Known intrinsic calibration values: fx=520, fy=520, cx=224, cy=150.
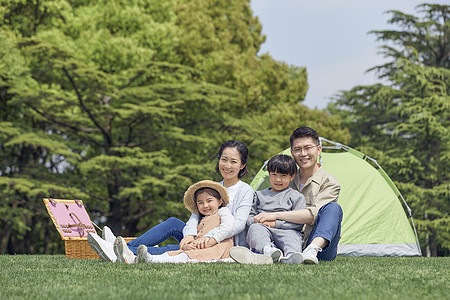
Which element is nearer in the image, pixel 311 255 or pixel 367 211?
pixel 311 255

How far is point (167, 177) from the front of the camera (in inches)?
465

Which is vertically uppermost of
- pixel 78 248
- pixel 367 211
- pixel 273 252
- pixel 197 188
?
pixel 197 188

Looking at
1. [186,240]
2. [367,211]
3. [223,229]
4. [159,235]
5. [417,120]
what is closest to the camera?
[223,229]

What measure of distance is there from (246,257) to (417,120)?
11.9 metres

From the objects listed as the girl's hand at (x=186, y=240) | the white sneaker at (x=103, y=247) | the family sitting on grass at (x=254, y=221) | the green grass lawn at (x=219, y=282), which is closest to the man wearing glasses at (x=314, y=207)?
the family sitting on grass at (x=254, y=221)

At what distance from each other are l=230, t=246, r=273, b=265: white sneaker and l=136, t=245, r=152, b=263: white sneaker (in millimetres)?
562

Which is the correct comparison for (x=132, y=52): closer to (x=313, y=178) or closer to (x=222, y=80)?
(x=222, y=80)

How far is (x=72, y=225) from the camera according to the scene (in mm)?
5238

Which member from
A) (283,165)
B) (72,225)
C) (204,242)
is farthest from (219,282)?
(72,225)

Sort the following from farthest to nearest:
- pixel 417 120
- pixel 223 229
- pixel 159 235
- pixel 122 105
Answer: pixel 417 120
pixel 122 105
pixel 159 235
pixel 223 229

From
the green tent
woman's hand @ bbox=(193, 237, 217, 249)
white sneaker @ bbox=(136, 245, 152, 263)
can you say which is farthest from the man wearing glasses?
the green tent

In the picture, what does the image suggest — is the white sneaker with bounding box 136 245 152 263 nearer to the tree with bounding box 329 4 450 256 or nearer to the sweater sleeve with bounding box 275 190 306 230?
the sweater sleeve with bounding box 275 190 306 230

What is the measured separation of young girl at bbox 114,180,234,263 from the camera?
3.50 metres

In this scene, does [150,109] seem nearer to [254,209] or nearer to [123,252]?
[254,209]
